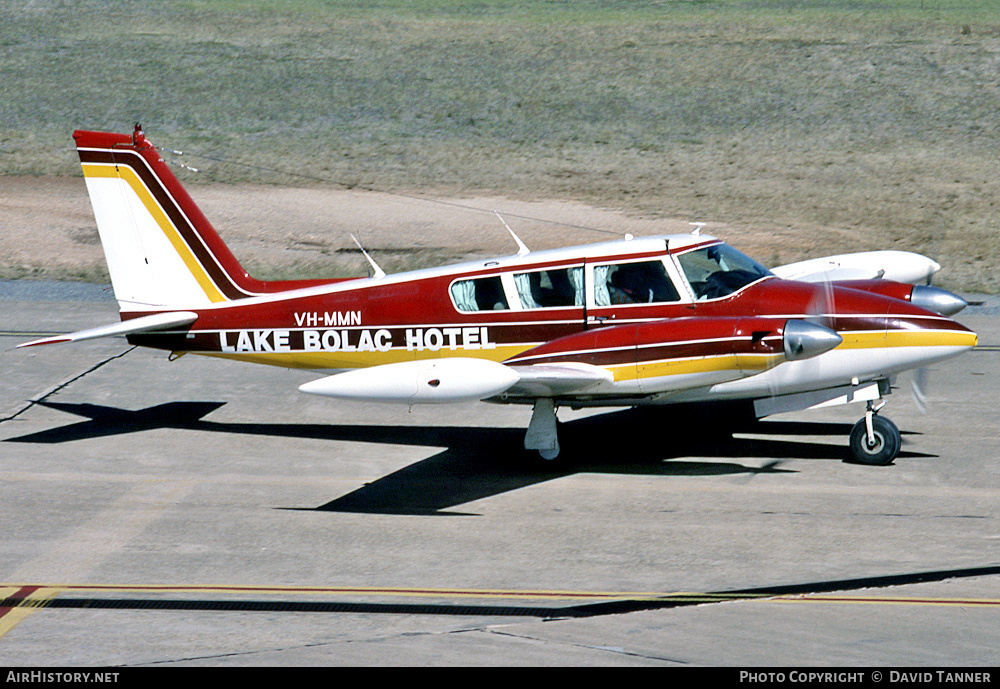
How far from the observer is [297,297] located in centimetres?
1498

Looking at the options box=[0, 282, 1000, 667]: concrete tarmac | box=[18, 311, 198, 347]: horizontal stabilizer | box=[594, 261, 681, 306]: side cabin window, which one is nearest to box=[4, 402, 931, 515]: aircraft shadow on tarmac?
box=[0, 282, 1000, 667]: concrete tarmac

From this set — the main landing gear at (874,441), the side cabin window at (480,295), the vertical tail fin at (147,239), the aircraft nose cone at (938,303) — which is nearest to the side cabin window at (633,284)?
the side cabin window at (480,295)

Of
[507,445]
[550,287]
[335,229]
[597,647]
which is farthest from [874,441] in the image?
[335,229]

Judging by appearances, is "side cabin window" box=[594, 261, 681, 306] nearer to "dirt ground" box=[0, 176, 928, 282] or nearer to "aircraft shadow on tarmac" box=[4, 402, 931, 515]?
"aircraft shadow on tarmac" box=[4, 402, 931, 515]

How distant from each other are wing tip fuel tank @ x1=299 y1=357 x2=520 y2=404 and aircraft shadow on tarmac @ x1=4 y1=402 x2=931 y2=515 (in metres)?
1.29

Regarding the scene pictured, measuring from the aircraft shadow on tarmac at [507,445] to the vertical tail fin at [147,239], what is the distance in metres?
1.80

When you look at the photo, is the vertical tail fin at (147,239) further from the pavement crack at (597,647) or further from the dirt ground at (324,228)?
the dirt ground at (324,228)

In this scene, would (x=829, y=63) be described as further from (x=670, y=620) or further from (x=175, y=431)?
(x=670, y=620)

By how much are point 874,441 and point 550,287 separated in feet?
13.7

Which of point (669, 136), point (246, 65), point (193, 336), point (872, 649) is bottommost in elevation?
point (872, 649)

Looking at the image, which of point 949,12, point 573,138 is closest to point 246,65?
point 573,138
